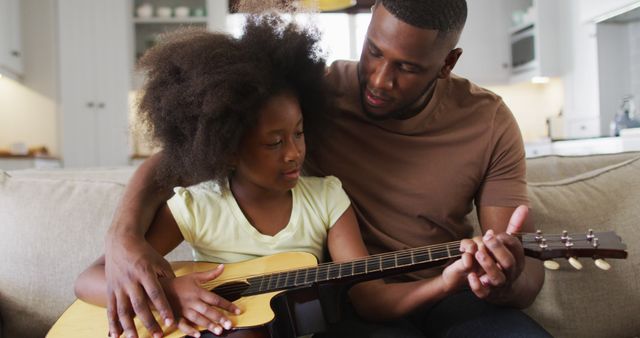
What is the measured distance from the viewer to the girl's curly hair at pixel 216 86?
1.06 meters

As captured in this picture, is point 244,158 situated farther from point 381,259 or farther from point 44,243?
point 44,243

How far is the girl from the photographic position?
3.49ft

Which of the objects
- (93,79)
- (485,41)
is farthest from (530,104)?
(93,79)

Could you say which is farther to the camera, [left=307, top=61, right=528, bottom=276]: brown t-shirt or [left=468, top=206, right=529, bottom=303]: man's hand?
[left=307, top=61, right=528, bottom=276]: brown t-shirt

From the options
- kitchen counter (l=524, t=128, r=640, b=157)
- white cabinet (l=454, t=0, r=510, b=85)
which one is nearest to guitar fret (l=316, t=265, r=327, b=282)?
kitchen counter (l=524, t=128, r=640, b=157)

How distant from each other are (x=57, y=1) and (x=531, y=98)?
423 centimetres

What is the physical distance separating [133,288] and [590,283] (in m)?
0.99

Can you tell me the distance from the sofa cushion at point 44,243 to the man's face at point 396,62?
0.57m

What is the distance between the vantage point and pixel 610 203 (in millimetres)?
1412

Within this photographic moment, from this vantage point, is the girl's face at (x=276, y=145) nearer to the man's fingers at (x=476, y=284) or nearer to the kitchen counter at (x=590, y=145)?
the man's fingers at (x=476, y=284)

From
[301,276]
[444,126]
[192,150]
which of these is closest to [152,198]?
[192,150]

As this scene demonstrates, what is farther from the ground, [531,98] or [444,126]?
[531,98]

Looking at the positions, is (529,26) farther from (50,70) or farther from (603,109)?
(50,70)

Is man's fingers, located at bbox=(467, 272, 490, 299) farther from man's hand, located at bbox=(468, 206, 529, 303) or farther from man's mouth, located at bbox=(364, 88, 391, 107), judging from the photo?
man's mouth, located at bbox=(364, 88, 391, 107)
